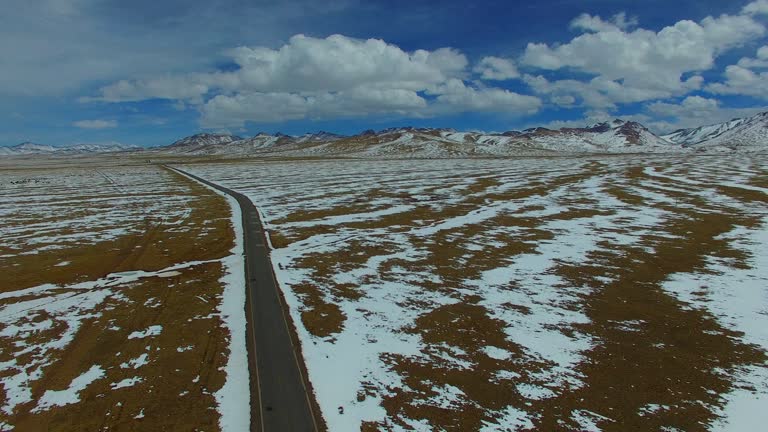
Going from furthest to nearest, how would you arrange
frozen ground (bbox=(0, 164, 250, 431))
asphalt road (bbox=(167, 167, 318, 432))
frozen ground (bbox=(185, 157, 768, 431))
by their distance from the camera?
frozen ground (bbox=(185, 157, 768, 431)) < frozen ground (bbox=(0, 164, 250, 431)) < asphalt road (bbox=(167, 167, 318, 432))

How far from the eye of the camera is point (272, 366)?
13516mm

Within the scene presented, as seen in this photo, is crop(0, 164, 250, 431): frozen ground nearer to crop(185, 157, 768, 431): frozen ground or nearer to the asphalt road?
the asphalt road

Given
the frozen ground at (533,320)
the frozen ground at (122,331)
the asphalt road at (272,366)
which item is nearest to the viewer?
the asphalt road at (272,366)

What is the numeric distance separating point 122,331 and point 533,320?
54.3 ft

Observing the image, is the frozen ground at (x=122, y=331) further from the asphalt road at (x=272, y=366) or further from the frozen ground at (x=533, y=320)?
the frozen ground at (x=533, y=320)

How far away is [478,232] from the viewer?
110ft

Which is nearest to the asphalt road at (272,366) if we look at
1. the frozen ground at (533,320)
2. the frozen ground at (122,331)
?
the frozen ground at (122,331)

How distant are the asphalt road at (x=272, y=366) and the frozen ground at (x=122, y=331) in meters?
0.43

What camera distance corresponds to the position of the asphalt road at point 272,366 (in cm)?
1084

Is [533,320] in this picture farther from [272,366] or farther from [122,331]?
[122,331]

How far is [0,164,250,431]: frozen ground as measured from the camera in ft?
36.6

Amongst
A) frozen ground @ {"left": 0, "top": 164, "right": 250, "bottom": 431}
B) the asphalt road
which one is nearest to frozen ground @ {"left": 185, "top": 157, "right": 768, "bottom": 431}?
the asphalt road

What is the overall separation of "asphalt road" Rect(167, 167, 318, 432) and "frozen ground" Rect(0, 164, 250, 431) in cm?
43

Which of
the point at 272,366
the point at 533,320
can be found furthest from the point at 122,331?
the point at 533,320
